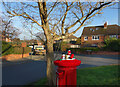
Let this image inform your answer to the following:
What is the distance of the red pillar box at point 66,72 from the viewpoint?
2197 mm

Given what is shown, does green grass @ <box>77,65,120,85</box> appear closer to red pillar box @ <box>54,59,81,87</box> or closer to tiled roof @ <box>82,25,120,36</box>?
red pillar box @ <box>54,59,81,87</box>

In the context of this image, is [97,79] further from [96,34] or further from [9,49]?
[96,34]

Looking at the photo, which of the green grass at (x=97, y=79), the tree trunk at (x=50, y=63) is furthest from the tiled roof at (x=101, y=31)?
the tree trunk at (x=50, y=63)

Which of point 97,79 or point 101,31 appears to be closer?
point 97,79

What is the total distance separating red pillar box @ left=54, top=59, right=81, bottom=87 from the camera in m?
2.20

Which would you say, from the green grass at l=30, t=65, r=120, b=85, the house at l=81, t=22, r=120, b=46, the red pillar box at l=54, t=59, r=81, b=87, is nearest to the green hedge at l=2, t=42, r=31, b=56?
the green grass at l=30, t=65, r=120, b=85

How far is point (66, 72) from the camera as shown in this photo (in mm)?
2279

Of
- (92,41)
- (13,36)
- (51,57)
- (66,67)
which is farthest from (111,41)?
(66,67)

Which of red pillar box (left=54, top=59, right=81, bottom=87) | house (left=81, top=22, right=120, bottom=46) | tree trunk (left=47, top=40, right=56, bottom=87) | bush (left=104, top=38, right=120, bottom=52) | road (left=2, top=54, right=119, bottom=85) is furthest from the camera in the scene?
house (left=81, top=22, right=120, bottom=46)

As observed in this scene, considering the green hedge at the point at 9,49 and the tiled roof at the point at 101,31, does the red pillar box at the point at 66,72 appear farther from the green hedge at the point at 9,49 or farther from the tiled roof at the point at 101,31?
the tiled roof at the point at 101,31

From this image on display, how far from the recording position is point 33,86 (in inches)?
175

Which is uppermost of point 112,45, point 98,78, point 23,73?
point 112,45

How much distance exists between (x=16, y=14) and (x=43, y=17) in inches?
38.7

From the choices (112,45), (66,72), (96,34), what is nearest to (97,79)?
(66,72)
